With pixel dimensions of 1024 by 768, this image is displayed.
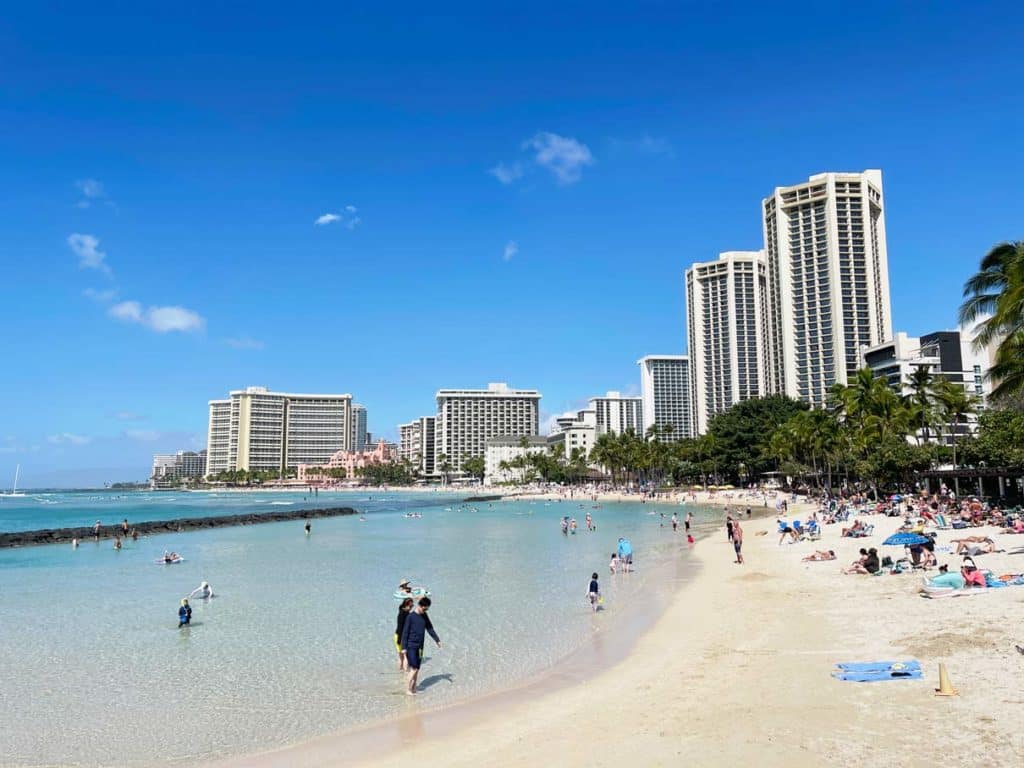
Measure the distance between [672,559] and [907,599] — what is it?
16016 mm

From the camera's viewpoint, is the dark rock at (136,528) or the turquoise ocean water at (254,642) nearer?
the turquoise ocean water at (254,642)

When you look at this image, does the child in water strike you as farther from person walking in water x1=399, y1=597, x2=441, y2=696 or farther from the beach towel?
the beach towel

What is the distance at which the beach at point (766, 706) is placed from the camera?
8.02m

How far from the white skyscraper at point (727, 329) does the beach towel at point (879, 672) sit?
155m

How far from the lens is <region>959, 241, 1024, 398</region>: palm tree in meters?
23.7

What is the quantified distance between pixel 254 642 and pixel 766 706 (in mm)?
12248

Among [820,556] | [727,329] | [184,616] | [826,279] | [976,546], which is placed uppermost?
[826,279]

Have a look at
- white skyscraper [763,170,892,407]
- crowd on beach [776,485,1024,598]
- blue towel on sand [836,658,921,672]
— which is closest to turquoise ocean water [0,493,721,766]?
blue towel on sand [836,658,921,672]

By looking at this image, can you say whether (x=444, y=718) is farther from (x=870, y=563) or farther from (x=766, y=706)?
(x=870, y=563)

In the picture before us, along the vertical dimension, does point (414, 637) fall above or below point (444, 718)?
above

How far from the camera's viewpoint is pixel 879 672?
10500 millimetres

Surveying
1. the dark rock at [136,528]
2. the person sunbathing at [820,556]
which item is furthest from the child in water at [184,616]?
the dark rock at [136,528]

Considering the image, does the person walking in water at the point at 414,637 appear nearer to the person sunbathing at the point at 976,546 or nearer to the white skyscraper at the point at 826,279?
the person sunbathing at the point at 976,546

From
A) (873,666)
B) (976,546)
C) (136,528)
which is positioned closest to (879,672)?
(873,666)
